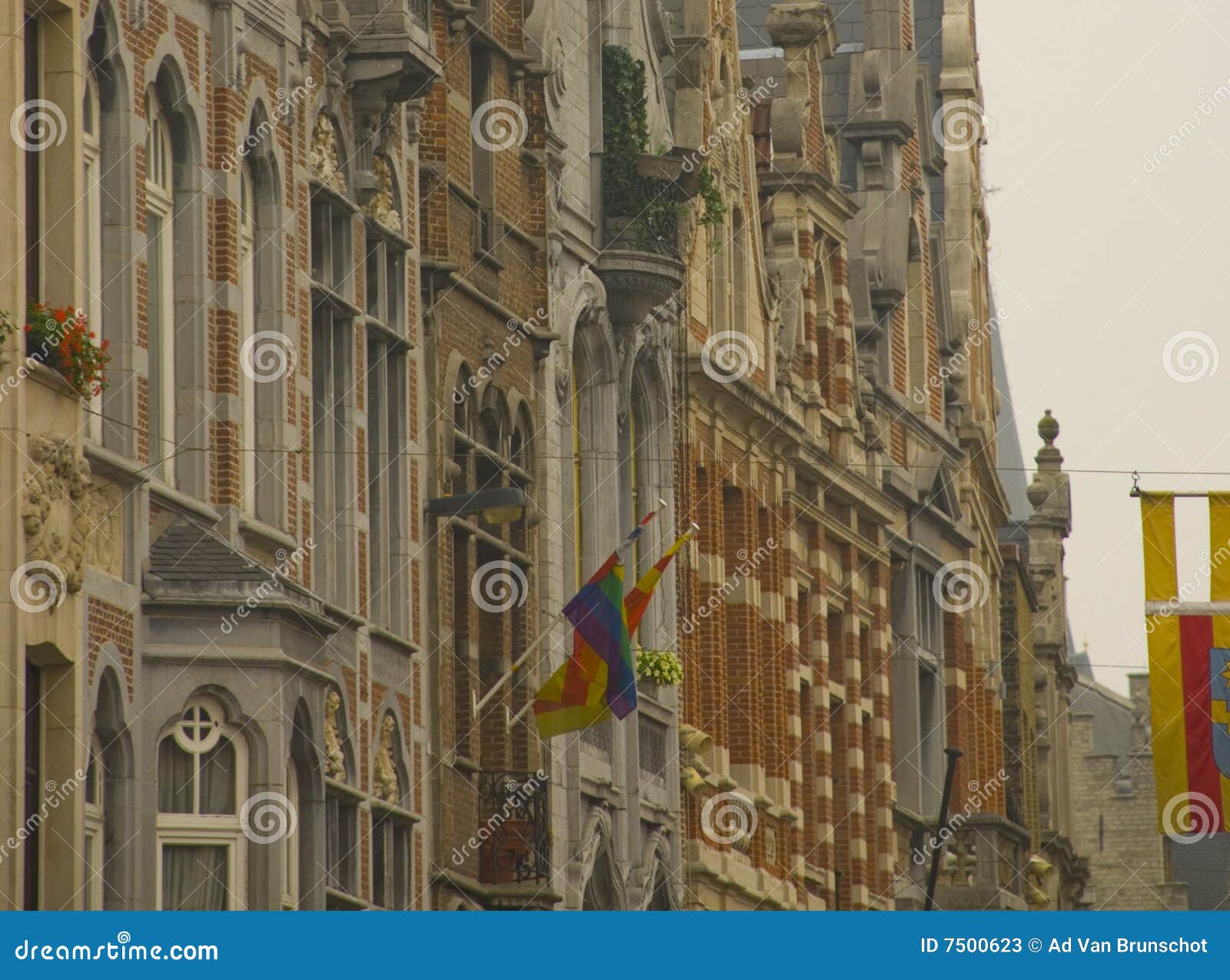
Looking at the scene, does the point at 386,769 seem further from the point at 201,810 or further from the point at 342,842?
the point at 201,810

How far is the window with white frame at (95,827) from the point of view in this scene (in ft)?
80.8

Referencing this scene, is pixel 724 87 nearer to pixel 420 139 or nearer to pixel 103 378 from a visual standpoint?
pixel 420 139

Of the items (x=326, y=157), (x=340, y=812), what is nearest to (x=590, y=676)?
(x=340, y=812)

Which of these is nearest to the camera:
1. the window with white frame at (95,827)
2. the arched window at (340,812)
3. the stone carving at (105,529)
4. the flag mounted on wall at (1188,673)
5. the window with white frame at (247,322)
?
the window with white frame at (95,827)

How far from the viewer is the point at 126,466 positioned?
2534cm

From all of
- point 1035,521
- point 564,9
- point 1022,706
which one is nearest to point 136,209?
point 564,9

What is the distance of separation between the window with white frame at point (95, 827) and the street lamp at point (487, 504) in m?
6.96

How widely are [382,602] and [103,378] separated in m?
A: 6.80

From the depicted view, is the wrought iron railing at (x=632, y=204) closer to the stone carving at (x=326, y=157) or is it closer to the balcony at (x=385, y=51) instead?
the balcony at (x=385, y=51)

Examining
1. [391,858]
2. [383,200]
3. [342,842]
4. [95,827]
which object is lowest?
[95,827]

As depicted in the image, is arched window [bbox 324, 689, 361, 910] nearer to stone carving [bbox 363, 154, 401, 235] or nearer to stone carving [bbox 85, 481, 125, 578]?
stone carving [bbox 85, 481, 125, 578]

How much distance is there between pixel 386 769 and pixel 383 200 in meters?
4.96

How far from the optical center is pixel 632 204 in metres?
39.4

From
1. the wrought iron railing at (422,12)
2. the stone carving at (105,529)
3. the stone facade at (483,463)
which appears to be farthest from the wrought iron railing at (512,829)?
the stone carving at (105,529)
